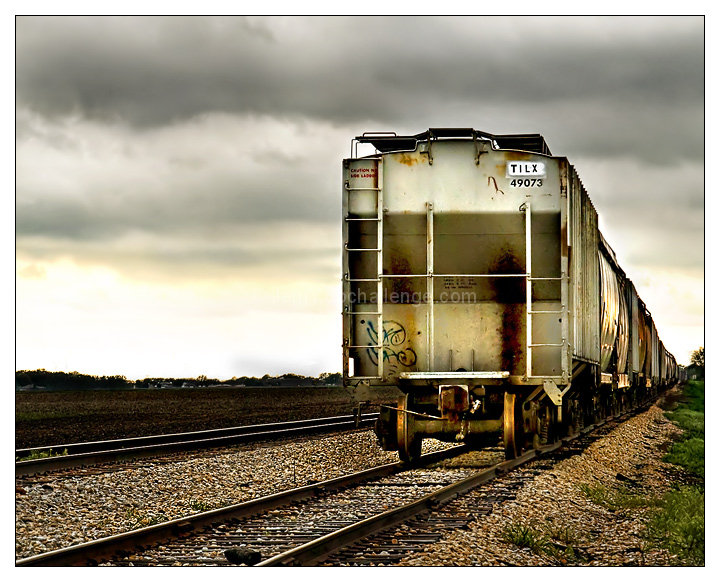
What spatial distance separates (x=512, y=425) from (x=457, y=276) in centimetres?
247

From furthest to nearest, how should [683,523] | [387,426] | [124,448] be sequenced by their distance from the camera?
[124,448] → [387,426] → [683,523]

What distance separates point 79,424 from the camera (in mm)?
30219

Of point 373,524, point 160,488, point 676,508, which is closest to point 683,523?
point 676,508

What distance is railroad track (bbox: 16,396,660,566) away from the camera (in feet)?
25.5

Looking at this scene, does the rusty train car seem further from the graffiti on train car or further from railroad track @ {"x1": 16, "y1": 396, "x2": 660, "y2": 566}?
railroad track @ {"x1": 16, "y1": 396, "x2": 660, "y2": 566}

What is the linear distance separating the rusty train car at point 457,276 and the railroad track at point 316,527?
4.45 feet

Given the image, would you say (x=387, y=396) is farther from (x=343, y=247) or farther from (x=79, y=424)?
(x=79, y=424)

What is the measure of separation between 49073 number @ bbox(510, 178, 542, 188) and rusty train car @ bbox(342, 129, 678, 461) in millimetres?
15

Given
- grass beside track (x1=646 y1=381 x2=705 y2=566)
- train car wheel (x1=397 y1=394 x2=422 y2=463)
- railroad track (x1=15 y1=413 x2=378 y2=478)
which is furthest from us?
train car wheel (x1=397 y1=394 x2=422 y2=463)

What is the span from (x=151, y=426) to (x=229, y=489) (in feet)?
54.3

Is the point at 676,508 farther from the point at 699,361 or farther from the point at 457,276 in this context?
the point at 699,361

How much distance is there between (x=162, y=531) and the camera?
8539 mm

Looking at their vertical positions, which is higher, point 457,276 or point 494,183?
point 494,183

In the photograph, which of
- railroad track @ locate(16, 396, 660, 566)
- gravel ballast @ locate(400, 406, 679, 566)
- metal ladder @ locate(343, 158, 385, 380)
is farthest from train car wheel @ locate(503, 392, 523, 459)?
metal ladder @ locate(343, 158, 385, 380)
